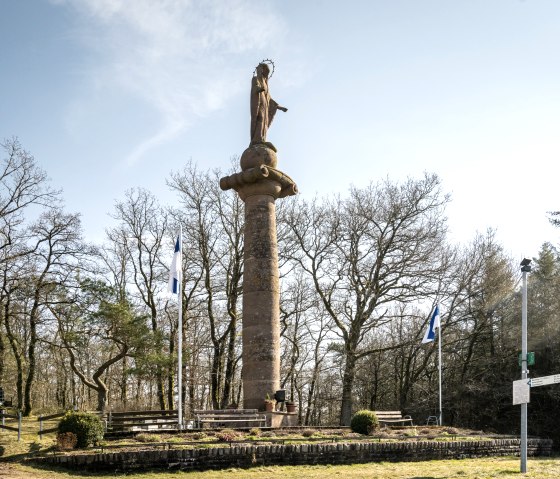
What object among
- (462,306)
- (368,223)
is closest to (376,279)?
(368,223)

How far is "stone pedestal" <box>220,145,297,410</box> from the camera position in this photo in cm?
2219

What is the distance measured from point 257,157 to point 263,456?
487 inches

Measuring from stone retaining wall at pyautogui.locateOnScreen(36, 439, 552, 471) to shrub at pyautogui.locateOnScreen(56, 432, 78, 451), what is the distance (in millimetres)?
1129

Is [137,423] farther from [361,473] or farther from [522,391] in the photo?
[522,391]

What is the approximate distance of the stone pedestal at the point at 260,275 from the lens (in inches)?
874

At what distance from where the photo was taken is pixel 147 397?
149 feet

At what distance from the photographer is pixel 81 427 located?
16094 millimetres

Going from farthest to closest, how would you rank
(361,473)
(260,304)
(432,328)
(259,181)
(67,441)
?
(432,328), (259,181), (260,304), (67,441), (361,473)

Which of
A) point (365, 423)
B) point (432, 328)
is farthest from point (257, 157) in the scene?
point (432, 328)

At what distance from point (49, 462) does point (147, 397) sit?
31.7 m

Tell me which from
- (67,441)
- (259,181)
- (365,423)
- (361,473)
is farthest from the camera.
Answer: (259,181)

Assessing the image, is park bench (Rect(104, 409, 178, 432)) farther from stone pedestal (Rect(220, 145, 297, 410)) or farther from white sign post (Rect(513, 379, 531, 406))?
white sign post (Rect(513, 379, 531, 406))

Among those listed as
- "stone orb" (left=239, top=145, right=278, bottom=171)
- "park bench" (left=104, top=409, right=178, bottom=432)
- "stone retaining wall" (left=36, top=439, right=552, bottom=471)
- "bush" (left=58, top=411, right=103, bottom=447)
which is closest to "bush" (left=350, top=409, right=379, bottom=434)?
"stone retaining wall" (left=36, top=439, right=552, bottom=471)

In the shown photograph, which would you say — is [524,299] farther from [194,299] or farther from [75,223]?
[194,299]
